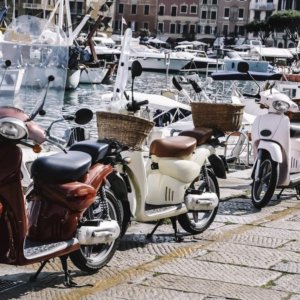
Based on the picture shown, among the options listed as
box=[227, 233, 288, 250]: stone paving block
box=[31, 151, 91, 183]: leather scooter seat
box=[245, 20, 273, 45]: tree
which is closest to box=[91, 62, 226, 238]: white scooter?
box=[227, 233, 288, 250]: stone paving block

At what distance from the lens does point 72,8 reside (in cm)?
9969

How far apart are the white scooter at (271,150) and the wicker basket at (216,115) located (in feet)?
4.13

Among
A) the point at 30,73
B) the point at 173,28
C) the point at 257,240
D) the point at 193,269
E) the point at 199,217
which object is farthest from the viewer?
the point at 173,28

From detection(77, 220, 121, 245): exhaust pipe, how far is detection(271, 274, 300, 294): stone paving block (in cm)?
106

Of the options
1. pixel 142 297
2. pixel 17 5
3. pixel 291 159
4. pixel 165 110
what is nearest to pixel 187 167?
pixel 142 297

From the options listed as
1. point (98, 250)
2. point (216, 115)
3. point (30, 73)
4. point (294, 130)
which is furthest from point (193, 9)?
point (98, 250)

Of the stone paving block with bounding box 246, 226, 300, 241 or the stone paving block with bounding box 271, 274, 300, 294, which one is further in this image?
the stone paving block with bounding box 246, 226, 300, 241

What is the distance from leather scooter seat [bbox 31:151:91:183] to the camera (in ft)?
17.6

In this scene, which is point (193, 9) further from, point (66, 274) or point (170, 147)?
point (66, 274)

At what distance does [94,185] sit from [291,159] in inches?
161

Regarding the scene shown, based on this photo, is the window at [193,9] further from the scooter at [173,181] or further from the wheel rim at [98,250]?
the wheel rim at [98,250]

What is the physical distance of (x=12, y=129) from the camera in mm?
4945

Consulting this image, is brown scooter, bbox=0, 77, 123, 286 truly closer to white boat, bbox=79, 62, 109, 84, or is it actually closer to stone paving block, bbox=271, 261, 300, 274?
stone paving block, bbox=271, 261, 300, 274

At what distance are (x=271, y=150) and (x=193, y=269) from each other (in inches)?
115
